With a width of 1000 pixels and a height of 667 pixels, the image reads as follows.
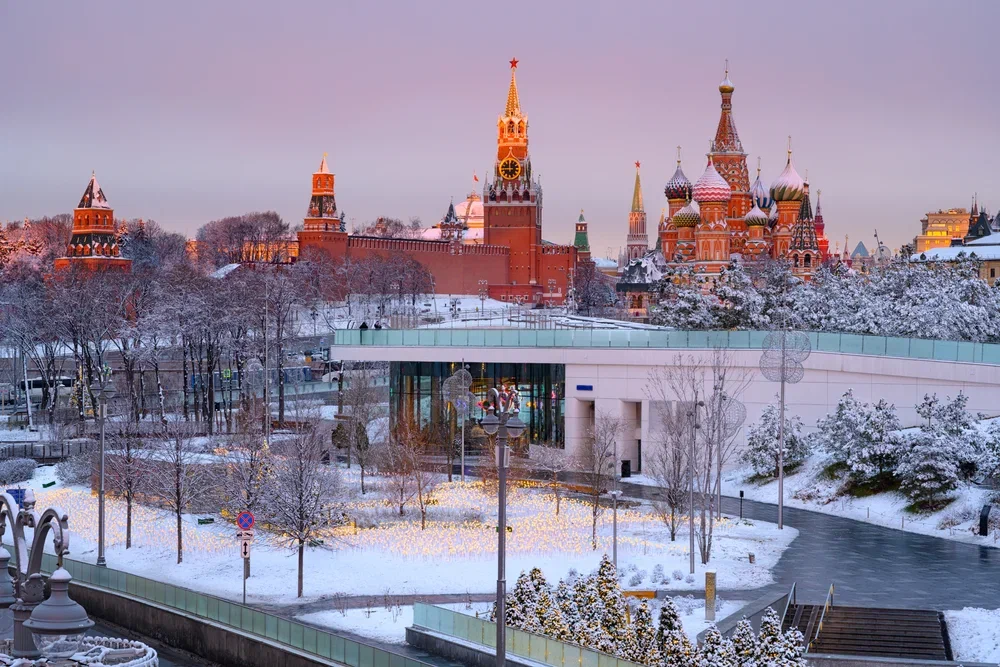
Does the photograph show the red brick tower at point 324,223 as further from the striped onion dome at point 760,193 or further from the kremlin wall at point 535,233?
the striped onion dome at point 760,193

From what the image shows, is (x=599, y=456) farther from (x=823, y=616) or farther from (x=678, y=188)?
(x=678, y=188)

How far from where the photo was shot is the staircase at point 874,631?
28.3m

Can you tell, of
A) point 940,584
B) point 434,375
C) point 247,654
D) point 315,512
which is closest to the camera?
point 247,654

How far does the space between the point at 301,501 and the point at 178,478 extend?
639 cm

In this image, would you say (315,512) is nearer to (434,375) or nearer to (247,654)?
(247,654)

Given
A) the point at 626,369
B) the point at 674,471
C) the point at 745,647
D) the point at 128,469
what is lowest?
the point at 745,647

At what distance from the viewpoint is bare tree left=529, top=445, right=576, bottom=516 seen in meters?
49.8

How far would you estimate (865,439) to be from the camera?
44.8m

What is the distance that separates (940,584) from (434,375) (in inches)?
1138

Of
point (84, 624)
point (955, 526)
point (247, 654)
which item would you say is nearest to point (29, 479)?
point (247, 654)

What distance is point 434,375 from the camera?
58.9 meters

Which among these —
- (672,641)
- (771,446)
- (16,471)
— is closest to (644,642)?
(672,641)

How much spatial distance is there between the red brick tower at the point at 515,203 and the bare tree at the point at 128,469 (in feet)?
463

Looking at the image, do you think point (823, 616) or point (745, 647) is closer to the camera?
point (745, 647)
